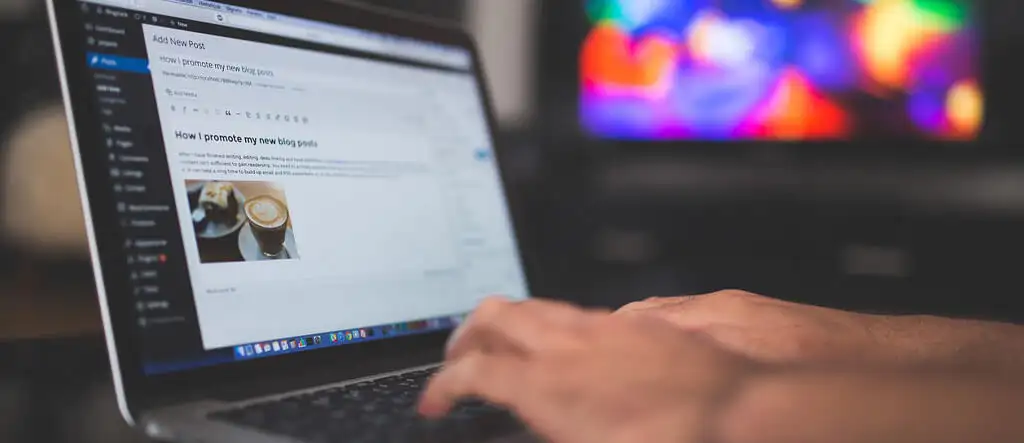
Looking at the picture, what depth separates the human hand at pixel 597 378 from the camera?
40 cm

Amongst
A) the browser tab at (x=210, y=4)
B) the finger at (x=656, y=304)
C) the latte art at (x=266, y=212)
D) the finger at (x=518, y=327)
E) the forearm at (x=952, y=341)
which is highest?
the browser tab at (x=210, y=4)

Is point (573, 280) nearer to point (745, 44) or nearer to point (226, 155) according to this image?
point (745, 44)

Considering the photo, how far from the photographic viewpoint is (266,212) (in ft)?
2.09

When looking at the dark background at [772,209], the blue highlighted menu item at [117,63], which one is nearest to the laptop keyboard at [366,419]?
the blue highlighted menu item at [117,63]

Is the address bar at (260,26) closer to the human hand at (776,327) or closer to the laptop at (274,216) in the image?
the laptop at (274,216)

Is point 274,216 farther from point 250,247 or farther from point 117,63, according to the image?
point 117,63

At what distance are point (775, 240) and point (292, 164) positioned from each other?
5.45 feet

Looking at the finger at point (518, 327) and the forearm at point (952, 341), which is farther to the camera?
the forearm at point (952, 341)

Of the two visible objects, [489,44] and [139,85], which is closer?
[139,85]

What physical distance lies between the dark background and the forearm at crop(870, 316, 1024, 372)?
1.11 metres

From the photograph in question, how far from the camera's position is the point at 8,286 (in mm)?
957

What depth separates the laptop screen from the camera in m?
0.57

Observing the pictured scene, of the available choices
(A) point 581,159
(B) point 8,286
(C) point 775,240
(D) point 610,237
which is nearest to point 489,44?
(A) point 581,159

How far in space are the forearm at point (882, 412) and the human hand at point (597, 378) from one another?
0.06 feet
